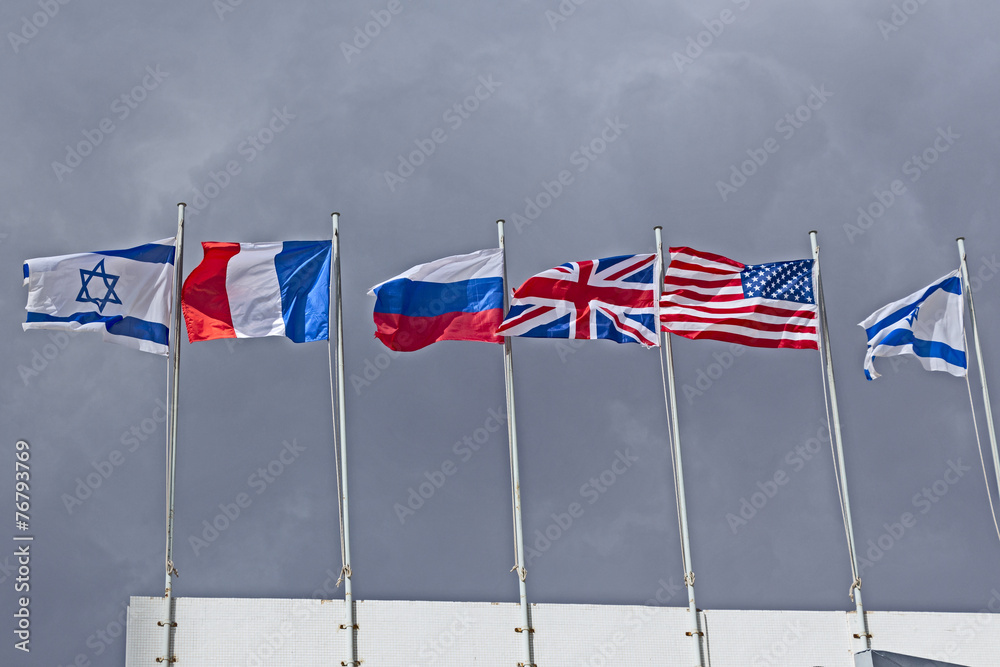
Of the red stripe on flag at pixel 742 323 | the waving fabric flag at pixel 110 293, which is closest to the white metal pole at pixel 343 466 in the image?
the waving fabric flag at pixel 110 293

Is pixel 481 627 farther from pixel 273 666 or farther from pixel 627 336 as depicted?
pixel 627 336

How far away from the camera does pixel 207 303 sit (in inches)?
1231

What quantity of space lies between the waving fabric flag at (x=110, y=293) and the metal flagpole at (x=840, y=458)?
16.1 meters

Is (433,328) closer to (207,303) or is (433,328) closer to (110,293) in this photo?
(207,303)

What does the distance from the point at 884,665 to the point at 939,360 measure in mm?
8621

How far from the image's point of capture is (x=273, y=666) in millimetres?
28938

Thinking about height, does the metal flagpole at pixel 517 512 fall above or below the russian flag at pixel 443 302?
below

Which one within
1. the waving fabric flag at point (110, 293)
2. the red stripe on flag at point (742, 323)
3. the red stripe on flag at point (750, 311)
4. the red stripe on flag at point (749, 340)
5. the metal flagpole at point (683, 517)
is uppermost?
the waving fabric flag at point (110, 293)

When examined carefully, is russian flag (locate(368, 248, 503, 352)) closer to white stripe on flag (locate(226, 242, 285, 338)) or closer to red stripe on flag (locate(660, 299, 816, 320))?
white stripe on flag (locate(226, 242, 285, 338))

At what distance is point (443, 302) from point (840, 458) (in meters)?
10.4

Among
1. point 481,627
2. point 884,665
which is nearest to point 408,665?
point 481,627

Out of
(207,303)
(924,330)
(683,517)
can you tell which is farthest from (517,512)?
(924,330)

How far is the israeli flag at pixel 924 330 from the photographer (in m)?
32.3

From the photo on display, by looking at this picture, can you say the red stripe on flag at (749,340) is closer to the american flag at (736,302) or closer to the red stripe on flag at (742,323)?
the american flag at (736,302)
